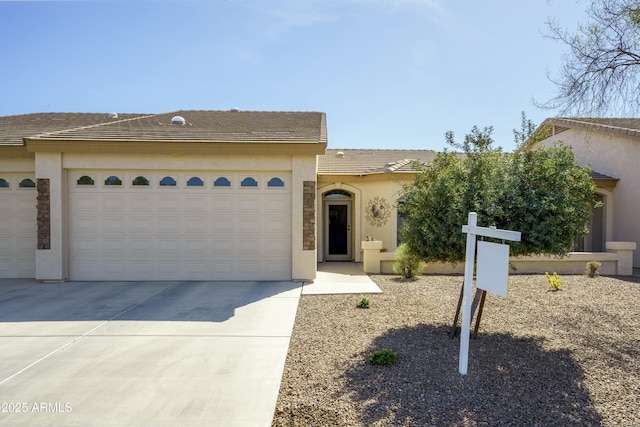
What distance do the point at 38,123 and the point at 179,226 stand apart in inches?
318

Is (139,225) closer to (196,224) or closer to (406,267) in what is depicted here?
(196,224)

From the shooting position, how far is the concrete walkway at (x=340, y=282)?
8.85 meters

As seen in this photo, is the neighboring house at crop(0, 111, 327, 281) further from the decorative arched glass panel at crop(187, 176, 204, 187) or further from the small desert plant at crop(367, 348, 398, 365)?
the small desert plant at crop(367, 348, 398, 365)

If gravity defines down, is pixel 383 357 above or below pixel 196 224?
below

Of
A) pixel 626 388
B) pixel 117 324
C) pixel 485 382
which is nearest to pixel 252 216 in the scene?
pixel 117 324

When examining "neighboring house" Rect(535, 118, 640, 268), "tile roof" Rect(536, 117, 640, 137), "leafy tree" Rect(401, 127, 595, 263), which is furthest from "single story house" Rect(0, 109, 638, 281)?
"neighboring house" Rect(535, 118, 640, 268)

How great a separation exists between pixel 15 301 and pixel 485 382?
9336 millimetres

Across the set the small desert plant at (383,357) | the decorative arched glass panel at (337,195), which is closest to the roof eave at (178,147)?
the decorative arched glass panel at (337,195)

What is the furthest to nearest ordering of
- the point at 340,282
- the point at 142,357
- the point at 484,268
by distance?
the point at 340,282
the point at 142,357
the point at 484,268

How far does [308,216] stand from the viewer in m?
9.84

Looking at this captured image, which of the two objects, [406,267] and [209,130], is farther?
[209,130]

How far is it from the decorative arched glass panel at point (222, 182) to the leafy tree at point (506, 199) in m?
5.99

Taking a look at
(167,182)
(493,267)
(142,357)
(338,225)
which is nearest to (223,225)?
(167,182)

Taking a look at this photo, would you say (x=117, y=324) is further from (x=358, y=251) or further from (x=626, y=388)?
(x=358, y=251)
